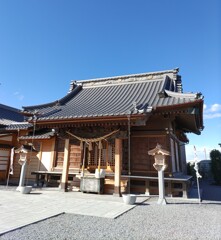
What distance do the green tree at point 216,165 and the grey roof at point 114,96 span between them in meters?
11.1

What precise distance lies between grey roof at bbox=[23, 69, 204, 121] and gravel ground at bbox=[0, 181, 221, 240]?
4.08 m

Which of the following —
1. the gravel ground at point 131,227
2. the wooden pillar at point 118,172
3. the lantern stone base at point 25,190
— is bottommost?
the gravel ground at point 131,227

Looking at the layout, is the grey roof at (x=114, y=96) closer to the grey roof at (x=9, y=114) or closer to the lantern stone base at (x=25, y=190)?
the lantern stone base at (x=25, y=190)

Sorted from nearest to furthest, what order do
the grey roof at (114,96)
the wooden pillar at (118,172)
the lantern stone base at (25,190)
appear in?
the wooden pillar at (118,172)
the lantern stone base at (25,190)
the grey roof at (114,96)

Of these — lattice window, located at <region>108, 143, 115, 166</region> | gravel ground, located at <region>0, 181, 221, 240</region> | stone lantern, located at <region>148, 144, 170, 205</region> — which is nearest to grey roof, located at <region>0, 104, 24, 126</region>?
lattice window, located at <region>108, 143, 115, 166</region>

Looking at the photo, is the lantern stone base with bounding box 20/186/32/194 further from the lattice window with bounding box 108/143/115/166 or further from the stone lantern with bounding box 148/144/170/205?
the stone lantern with bounding box 148/144/170/205

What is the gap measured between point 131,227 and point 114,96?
8362 mm

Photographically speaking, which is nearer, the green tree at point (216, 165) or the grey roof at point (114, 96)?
the grey roof at point (114, 96)

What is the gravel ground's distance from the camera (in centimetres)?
359

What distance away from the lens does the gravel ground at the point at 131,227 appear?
→ 11.8ft

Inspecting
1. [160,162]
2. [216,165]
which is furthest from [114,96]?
[216,165]

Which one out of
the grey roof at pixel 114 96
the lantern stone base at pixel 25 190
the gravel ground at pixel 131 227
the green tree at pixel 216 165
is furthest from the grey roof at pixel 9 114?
the green tree at pixel 216 165

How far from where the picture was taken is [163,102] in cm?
876

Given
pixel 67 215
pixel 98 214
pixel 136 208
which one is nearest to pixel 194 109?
pixel 136 208
